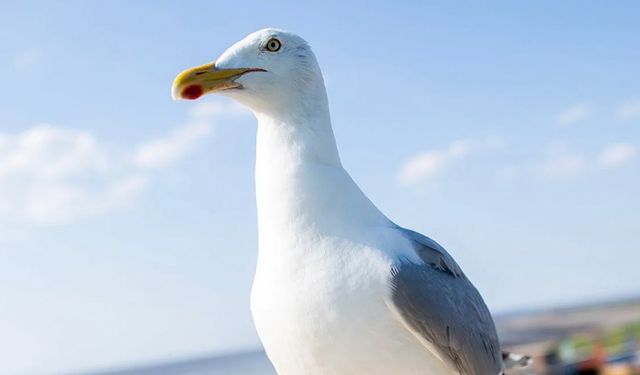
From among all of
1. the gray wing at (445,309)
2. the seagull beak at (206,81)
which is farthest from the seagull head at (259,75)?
the gray wing at (445,309)

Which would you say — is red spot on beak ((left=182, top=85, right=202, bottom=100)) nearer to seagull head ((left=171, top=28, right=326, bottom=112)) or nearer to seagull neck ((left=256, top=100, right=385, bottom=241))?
seagull head ((left=171, top=28, right=326, bottom=112))

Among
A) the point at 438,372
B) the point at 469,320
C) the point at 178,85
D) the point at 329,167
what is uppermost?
the point at 178,85

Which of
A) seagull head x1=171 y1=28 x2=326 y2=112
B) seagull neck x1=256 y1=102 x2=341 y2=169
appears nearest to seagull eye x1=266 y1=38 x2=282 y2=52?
seagull head x1=171 y1=28 x2=326 y2=112

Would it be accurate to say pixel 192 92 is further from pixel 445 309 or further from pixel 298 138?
pixel 445 309

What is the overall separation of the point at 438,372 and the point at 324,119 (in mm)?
848

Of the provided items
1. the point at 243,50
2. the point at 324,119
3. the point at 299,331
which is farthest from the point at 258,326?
the point at 243,50

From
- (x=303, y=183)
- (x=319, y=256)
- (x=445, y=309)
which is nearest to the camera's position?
(x=319, y=256)

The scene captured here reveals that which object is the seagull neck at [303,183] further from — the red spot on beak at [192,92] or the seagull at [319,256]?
the red spot on beak at [192,92]

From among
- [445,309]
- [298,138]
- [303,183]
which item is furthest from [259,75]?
[445,309]

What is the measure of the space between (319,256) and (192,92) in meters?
0.64

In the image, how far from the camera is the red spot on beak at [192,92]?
2613 mm

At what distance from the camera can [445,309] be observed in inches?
106

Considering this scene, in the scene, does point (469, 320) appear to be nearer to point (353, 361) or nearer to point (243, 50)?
point (353, 361)

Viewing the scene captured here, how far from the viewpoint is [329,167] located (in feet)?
8.71
